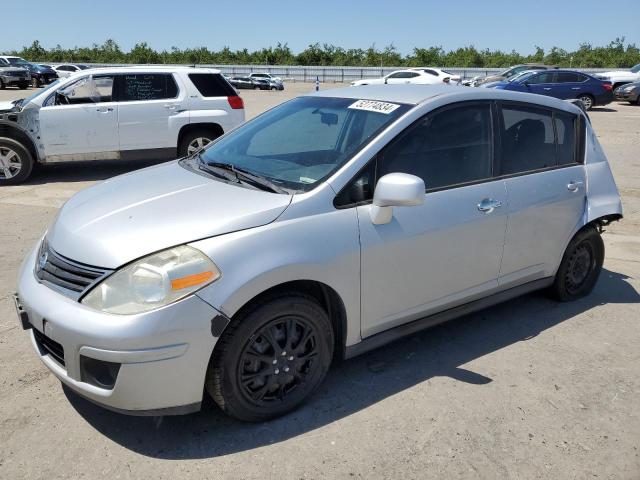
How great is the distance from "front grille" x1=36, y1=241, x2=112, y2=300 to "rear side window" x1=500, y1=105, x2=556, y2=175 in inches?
103

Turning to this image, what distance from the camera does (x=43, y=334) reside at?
2.71 m

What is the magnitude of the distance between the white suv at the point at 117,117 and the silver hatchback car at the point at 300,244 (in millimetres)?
5476

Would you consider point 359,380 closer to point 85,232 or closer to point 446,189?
point 446,189

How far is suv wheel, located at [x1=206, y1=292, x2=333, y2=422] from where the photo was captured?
8.80 feet

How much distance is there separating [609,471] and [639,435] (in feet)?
1.29

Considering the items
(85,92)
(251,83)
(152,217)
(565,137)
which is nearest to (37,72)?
(251,83)

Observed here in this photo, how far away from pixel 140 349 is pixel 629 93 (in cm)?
2527

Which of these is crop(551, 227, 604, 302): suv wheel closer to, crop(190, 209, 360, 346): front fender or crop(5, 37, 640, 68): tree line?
crop(190, 209, 360, 346): front fender

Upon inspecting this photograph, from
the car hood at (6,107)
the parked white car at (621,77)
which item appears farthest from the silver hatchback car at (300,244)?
the parked white car at (621,77)

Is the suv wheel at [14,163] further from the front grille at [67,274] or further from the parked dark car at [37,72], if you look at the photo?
the parked dark car at [37,72]

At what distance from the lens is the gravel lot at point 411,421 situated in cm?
266

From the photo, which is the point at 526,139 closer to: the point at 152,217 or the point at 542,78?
the point at 152,217

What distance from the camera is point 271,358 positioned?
9.36ft

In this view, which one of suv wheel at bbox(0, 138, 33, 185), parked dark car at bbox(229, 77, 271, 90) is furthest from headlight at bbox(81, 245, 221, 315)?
parked dark car at bbox(229, 77, 271, 90)
